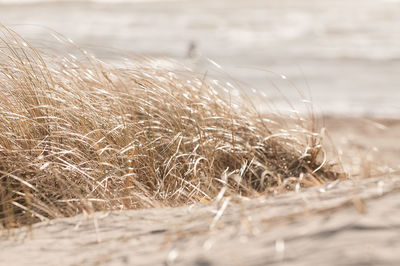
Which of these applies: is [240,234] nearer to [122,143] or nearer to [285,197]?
[285,197]

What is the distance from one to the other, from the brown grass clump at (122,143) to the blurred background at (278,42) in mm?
478

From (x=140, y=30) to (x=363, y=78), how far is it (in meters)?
14.2

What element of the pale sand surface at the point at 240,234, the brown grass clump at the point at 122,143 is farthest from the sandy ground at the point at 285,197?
the brown grass clump at the point at 122,143

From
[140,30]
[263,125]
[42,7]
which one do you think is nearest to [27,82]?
[263,125]

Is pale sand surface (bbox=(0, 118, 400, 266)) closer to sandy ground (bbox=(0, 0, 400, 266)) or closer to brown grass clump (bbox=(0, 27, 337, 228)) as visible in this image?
sandy ground (bbox=(0, 0, 400, 266))

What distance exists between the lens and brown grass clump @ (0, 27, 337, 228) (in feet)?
7.40

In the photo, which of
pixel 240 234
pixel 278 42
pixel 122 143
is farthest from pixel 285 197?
pixel 278 42

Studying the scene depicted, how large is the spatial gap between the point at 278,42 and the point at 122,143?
18.2 m

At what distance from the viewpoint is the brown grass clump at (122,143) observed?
7.40ft

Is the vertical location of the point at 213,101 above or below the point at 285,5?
above

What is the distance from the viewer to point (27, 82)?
259 centimetres

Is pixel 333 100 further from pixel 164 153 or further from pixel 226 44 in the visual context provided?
pixel 226 44

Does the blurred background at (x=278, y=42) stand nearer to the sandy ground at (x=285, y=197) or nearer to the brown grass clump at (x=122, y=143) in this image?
the sandy ground at (x=285, y=197)

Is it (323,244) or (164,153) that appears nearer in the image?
(323,244)
